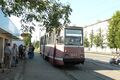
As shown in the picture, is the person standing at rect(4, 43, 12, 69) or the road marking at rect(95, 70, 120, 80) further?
the person standing at rect(4, 43, 12, 69)

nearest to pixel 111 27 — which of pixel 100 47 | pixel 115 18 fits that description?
pixel 115 18

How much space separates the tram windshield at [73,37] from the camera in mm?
26297

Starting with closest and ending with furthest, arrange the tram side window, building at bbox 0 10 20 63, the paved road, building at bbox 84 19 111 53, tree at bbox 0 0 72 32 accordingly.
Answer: tree at bbox 0 0 72 32, the paved road, building at bbox 0 10 20 63, the tram side window, building at bbox 84 19 111 53

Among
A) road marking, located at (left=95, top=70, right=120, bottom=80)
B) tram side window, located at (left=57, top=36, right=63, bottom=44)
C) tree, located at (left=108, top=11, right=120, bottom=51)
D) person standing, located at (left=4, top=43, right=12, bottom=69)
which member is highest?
tree, located at (left=108, top=11, right=120, bottom=51)

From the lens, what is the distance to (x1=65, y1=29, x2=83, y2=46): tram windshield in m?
26.3

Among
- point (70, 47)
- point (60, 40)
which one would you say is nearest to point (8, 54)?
point (70, 47)

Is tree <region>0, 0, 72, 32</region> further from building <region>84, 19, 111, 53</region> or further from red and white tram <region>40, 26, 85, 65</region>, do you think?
building <region>84, 19, 111, 53</region>

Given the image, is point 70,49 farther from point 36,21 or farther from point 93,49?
point 93,49

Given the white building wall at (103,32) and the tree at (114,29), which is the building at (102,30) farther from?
the tree at (114,29)

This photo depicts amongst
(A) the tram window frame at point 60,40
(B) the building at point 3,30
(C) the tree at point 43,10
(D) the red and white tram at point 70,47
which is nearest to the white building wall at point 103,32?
(B) the building at point 3,30

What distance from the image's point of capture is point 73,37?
86.9ft

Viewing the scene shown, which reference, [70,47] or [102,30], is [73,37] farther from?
[102,30]

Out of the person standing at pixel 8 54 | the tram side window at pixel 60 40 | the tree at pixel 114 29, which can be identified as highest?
the tree at pixel 114 29

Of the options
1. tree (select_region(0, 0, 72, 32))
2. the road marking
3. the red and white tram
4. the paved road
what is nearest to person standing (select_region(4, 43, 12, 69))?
the paved road
